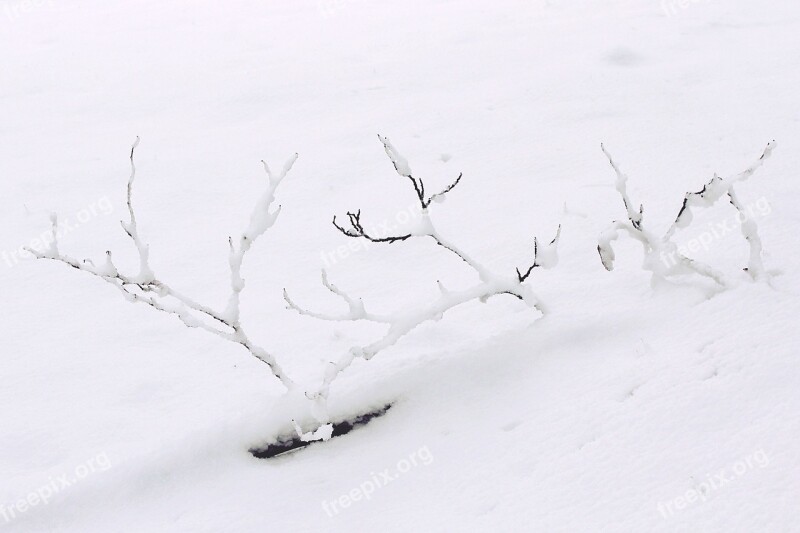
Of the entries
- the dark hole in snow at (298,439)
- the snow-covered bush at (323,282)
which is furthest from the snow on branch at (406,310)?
the dark hole in snow at (298,439)

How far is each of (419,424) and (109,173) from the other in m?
3.03

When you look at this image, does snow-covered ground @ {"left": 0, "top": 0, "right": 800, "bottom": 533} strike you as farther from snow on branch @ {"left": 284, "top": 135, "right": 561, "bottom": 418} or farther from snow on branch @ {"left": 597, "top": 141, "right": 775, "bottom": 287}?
snow on branch @ {"left": 284, "top": 135, "right": 561, "bottom": 418}

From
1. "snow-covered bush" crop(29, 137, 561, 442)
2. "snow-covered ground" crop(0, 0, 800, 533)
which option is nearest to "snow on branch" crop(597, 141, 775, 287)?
"snow-covered ground" crop(0, 0, 800, 533)

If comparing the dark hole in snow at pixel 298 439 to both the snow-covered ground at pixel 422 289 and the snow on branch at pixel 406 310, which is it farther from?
the snow on branch at pixel 406 310

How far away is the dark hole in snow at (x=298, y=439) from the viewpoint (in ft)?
8.36

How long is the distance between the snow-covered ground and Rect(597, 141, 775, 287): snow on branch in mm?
87

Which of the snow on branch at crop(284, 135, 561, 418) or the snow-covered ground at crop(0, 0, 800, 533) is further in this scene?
the snow on branch at crop(284, 135, 561, 418)

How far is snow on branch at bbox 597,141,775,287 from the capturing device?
2590 mm

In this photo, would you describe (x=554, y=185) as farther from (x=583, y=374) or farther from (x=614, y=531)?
(x=614, y=531)

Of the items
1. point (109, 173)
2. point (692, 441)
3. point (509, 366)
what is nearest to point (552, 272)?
point (509, 366)

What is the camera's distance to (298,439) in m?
2.58

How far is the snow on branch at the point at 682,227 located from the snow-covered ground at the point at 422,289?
9 cm

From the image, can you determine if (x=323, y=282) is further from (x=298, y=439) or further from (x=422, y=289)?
(x=422, y=289)

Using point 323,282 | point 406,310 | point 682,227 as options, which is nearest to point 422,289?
point 406,310
